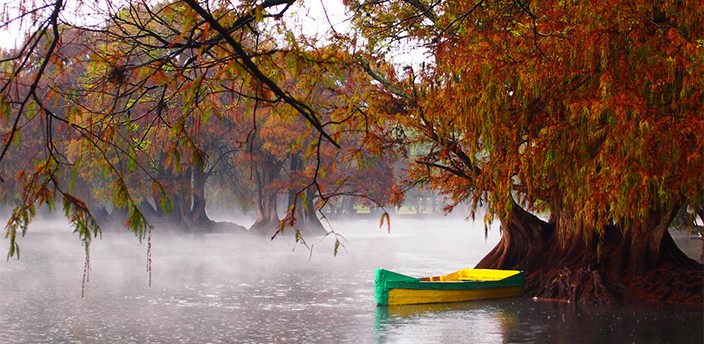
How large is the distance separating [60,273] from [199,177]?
27.5 m

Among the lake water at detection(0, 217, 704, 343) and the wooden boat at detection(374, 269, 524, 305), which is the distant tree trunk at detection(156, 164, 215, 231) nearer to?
the lake water at detection(0, 217, 704, 343)

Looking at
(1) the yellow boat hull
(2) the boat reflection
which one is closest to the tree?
(1) the yellow boat hull

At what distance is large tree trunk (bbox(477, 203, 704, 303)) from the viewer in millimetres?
21531

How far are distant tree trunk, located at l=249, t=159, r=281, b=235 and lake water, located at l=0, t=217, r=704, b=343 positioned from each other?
20772 millimetres

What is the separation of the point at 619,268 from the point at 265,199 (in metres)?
37.7

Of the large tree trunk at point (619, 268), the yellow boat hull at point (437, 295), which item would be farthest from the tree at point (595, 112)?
the yellow boat hull at point (437, 295)

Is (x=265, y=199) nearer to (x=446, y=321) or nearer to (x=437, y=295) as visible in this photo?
(x=437, y=295)

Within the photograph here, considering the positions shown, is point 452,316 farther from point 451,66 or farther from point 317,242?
point 317,242

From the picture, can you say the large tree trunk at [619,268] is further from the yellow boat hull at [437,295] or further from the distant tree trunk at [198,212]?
the distant tree trunk at [198,212]

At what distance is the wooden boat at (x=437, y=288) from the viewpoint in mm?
21078

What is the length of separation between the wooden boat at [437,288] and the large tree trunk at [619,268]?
77 cm

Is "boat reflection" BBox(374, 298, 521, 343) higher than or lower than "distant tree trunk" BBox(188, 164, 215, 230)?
lower

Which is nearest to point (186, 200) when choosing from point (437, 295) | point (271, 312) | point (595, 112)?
point (271, 312)

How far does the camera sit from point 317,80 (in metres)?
6.98
